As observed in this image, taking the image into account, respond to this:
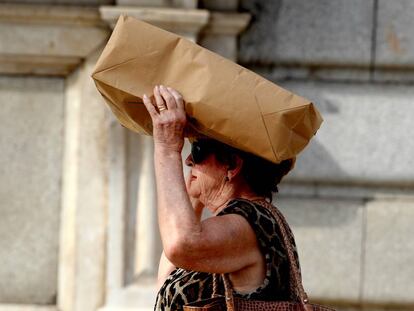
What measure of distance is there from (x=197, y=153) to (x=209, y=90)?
27 centimetres

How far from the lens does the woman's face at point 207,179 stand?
3.86 m

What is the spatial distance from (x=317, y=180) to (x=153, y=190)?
0.74 m

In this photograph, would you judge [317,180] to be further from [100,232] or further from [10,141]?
[10,141]

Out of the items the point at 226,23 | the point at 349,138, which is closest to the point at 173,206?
the point at 226,23

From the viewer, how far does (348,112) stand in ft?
20.9

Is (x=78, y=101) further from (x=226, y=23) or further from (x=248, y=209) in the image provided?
(x=248, y=209)

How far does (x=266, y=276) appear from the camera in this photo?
3.71m

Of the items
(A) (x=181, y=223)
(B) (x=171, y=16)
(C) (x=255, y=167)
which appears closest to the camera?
(A) (x=181, y=223)

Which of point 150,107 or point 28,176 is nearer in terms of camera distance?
point 150,107

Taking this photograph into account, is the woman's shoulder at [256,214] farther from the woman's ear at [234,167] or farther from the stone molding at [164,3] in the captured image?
the stone molding at [164,3]

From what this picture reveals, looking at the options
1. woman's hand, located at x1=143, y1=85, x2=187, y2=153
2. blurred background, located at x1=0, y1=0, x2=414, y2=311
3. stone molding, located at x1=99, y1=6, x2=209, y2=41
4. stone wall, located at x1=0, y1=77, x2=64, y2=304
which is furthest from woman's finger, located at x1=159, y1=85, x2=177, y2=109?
stone wall, located at x1=0, y1=77, x2=64, y2=304

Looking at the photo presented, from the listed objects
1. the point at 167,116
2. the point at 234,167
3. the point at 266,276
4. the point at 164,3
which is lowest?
the point at 266,276

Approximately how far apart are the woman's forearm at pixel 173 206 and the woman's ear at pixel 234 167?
219 millimetres

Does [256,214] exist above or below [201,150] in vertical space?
below
